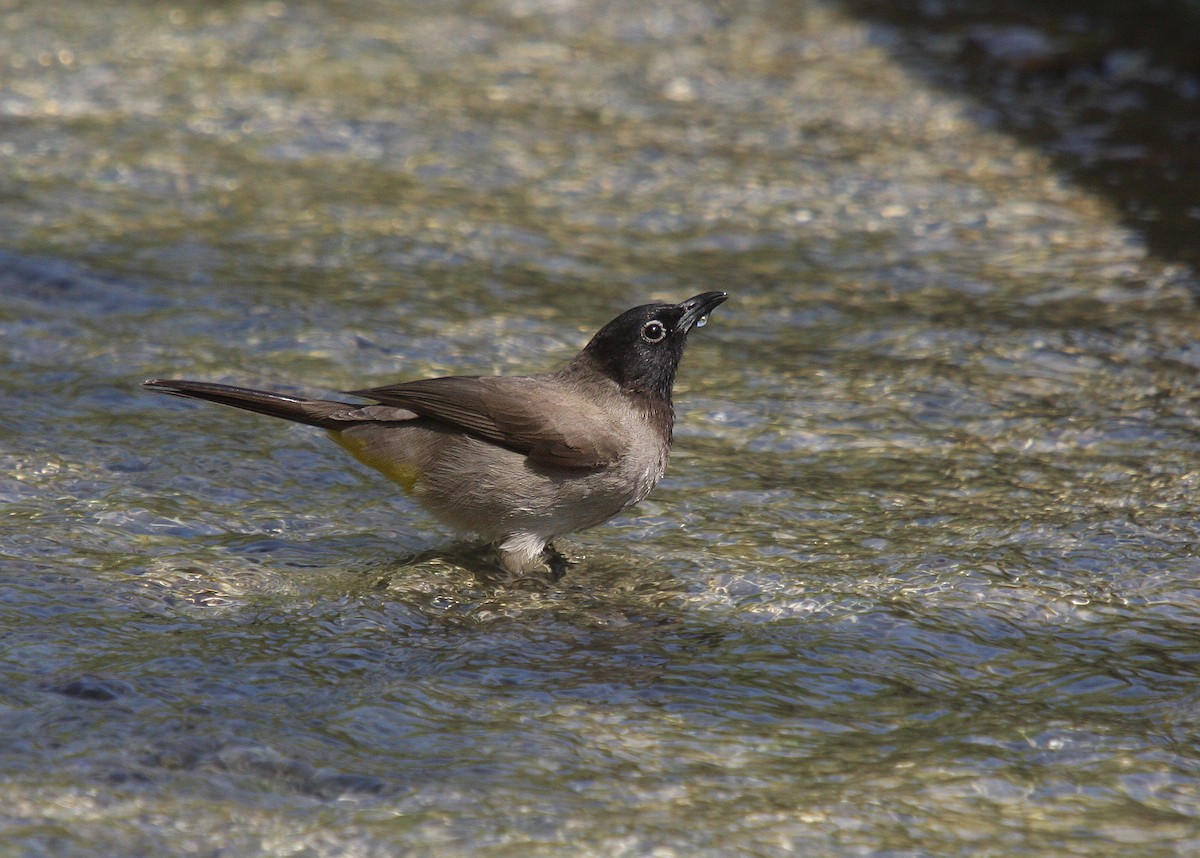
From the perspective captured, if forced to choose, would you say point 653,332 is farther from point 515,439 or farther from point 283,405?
point 283,405

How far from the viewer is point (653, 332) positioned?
5.77m

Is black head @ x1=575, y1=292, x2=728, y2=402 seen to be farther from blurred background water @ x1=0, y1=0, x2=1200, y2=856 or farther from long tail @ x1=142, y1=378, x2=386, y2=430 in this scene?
long tail @ x1=142, y1=378, x2=386, y2=430

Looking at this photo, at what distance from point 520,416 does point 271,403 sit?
2.91ft

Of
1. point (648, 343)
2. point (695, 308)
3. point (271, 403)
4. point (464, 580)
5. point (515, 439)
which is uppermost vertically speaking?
point (695, 308)

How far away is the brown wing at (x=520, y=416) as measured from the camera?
545cm

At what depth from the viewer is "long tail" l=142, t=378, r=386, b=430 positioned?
534 cm

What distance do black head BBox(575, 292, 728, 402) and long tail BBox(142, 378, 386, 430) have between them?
2.61ft

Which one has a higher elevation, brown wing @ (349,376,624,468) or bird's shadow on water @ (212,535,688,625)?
brown wing @ (349,376,624,468)

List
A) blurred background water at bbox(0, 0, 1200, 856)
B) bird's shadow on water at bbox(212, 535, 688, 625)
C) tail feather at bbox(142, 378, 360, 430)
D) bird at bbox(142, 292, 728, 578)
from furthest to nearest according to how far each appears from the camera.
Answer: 1. bird at bbox(142, 292, 728, 578)
2. tail feather at bbox(142, 378, 360, 430)
3. bird's shadow on water at bbox(212, 535, 688, 625)
4. blurred background water at bbox(0, 0, 1200, 856)

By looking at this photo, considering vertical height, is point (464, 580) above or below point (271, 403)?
below

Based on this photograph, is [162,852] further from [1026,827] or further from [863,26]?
[863,26]

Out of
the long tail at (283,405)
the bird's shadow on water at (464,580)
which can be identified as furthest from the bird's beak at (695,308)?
the long tail at (283,405)

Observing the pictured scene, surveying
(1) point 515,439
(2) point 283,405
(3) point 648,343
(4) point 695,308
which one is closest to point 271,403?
(2) point 283,405

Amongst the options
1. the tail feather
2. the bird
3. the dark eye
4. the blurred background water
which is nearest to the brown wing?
the bird
